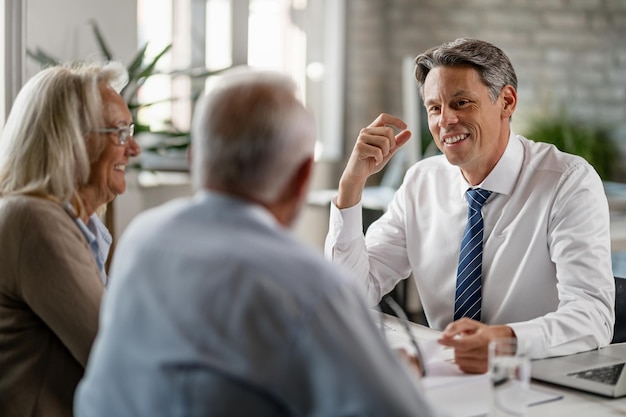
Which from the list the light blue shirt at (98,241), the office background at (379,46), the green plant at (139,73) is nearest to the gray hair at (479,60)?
the light blue shirt at (98,241)

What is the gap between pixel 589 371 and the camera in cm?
169

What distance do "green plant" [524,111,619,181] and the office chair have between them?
2507mm

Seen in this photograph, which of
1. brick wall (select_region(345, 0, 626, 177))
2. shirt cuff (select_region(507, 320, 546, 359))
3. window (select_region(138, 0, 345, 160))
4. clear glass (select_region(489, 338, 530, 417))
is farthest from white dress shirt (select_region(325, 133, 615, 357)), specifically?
brick wall (select_region(345, 0, 626, 177))

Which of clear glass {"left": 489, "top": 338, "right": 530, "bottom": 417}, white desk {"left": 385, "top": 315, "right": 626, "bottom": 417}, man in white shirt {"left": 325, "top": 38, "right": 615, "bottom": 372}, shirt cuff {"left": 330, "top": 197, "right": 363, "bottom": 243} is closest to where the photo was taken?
clear glass {"left": 489, "top": 338, "right": 530, "bottom": 417}

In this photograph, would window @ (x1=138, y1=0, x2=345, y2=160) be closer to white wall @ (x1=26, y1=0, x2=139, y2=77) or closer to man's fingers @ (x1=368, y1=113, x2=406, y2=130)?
white wall @ (x1=26, y1=0, x2=139, y2=77)

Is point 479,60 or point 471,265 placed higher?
point 479,60

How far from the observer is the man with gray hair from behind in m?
0.95

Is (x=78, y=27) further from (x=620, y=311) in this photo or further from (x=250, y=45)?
(x=620, y=311)

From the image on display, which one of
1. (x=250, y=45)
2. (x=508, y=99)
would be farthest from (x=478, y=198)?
(x=250, y=45)

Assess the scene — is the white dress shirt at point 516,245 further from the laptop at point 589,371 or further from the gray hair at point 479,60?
the gray hair at point 479,60

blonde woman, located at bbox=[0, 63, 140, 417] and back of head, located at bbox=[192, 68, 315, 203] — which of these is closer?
back of head, located at bbox=[192, 68, 315, 203]

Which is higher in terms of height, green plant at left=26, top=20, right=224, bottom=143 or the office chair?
green plant at left=26, top=20, right=224, bottom=143

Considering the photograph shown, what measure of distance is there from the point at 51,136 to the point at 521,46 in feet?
12.4

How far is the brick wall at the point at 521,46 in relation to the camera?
15.5 feet
